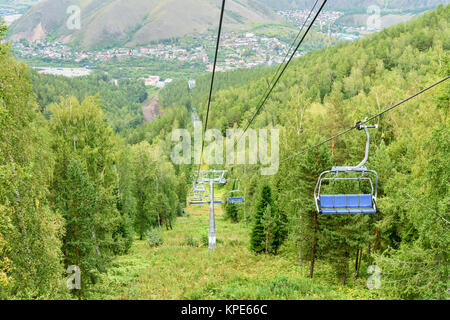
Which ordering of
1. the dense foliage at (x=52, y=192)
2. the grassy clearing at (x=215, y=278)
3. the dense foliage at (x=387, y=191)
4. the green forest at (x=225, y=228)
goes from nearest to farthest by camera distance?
the dense foliage at (x=52, y=192) < the green forest at (x=225, y=228) < the dense foliage at (x=387, y=191) < the grassy clearing at (x=215, y=278)

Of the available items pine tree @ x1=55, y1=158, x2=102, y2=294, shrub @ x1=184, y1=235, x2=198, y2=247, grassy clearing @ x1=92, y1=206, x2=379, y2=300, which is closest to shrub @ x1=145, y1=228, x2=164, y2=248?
grassy clearing @ x1=92, y1=206, x2=379, y2=300

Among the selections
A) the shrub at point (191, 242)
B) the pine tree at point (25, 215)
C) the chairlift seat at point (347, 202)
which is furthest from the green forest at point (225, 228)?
the chairlift seat at point (347, 202)

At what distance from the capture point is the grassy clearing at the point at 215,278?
15211 millimetres

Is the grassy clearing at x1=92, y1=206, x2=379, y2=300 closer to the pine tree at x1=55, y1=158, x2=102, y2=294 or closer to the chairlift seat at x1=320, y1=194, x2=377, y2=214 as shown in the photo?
the pine tree at x1=55, y1=158, x2=102, y2=294

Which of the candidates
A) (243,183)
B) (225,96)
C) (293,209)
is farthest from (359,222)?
(225,96)

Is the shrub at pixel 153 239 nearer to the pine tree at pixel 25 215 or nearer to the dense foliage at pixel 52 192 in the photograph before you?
the dense foliage at pixel 52 192

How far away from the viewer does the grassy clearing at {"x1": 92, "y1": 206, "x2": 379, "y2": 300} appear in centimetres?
1521

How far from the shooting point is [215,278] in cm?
1745

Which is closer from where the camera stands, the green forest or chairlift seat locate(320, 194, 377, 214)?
chairlift seat locate(320, 194, 377, 214)

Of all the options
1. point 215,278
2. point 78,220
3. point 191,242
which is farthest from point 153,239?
point 78,220

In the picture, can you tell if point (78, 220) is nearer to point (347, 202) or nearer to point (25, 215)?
point (25, 215)

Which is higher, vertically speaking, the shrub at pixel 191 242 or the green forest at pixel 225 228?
the green forest at pixel 225 228

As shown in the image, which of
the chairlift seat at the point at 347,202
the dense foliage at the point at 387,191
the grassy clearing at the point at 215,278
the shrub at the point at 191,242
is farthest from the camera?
the shrub at the point at 191,242

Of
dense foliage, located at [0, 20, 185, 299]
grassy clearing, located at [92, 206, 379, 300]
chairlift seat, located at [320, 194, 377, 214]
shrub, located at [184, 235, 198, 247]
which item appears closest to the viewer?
chairlift seat, located at [320, 194, 377, 214]
